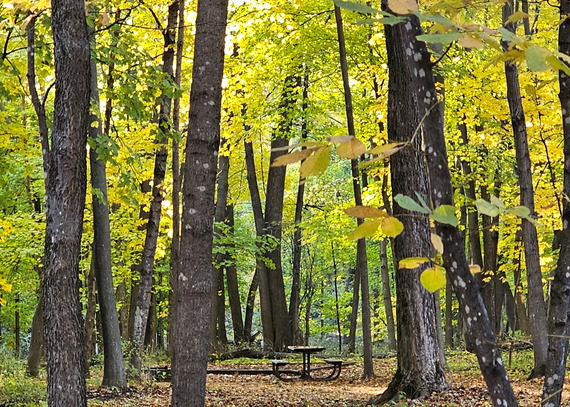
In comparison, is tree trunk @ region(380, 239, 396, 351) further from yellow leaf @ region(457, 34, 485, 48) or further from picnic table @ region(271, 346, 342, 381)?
yellow leaf @ region(457, 34, 485, 48)

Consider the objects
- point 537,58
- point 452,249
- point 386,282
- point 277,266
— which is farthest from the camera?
point 277,266

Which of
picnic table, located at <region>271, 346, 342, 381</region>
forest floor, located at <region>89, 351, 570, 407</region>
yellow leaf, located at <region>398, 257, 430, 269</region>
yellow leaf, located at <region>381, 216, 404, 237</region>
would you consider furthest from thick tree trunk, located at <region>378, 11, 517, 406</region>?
picnic table, located at <region>271, 346, 342, 381</region>

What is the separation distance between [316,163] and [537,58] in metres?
0.43

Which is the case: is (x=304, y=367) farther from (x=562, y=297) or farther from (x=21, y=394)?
(x=562, y=297)

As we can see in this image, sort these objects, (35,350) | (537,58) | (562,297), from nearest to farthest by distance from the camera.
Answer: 1. (537,58)
2. (562,297)
3. (35,350)

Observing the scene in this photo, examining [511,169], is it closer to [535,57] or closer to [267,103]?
[267,103]

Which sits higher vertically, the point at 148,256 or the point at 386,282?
the point at 148,256

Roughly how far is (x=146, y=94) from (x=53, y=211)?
9.82 feet

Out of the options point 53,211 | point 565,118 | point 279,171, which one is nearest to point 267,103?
point 279,171

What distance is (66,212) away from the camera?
5164mm

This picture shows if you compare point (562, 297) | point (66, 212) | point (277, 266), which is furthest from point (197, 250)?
point (277, 266)

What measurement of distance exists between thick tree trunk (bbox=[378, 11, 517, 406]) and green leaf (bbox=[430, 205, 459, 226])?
413 mm

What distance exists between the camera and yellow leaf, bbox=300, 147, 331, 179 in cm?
113

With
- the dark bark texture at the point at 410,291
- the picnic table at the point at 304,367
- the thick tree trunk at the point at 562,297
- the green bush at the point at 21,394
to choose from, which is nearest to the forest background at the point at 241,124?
the dark bark texture at the point at 410,291
